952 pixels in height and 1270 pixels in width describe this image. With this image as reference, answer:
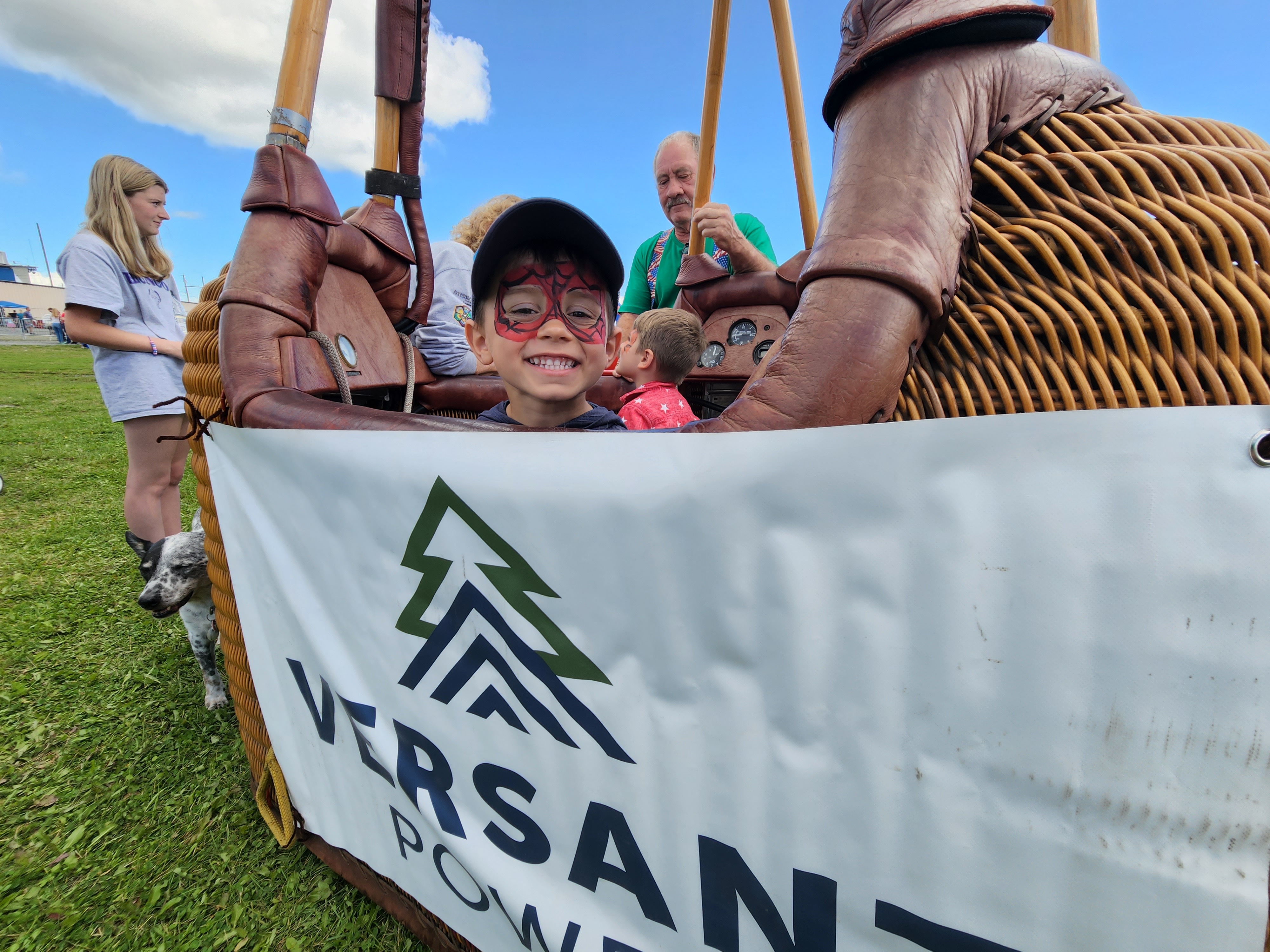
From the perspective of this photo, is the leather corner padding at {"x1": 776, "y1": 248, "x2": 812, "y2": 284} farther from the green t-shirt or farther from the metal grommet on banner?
the metal grommet on banner

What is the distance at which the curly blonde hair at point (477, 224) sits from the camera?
2.65m

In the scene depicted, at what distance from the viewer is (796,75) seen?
2025 millimetres

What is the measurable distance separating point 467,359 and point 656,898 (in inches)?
71.8

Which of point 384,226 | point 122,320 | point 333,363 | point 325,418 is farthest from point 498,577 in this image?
point 122,320

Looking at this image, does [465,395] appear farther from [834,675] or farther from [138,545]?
[834,675]

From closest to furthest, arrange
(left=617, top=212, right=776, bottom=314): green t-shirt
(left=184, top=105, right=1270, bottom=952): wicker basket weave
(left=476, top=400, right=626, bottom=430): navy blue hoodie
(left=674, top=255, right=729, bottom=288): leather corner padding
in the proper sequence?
(left=184, top=105, right=1270, bottom=952): wicker basket weave, (left=476, top=400, right=626, bottom=430): navy blue hoodie, (left=674, top=255, right=729, bottom=288): leather corner padding, (left=617, top=212, right=776, bottom=314): green t-shirt

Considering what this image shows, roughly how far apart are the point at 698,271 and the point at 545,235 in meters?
0.80

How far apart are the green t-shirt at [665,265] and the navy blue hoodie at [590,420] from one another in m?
1.04

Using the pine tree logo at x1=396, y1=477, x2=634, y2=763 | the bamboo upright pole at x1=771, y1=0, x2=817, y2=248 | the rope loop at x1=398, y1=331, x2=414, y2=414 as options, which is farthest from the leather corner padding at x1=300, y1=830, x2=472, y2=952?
the bamboo upright pole at x1=771, y1=0, x2=817, y2=248

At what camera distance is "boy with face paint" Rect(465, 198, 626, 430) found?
1086mm

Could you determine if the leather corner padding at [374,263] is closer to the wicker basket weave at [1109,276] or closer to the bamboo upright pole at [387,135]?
the bamboo upright pole at [387,135]

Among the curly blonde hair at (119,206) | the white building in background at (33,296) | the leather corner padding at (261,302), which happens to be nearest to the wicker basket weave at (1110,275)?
the leather corner padding at (261,302)

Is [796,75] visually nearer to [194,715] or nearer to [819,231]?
[819,231]

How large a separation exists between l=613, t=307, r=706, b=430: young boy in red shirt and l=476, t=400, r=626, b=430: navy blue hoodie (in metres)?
0.26
